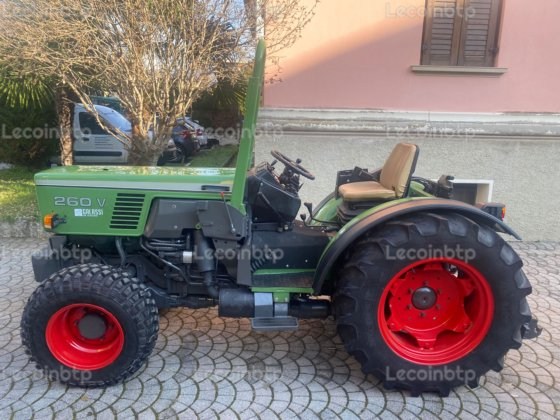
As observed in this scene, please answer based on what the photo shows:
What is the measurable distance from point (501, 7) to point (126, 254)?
5101mm

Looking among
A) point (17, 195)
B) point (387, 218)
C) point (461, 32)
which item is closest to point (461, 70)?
point (461, 32)

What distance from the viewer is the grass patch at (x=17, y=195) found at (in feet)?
18.9

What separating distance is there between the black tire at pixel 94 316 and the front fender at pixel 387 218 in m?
1.09

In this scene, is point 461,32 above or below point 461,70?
above

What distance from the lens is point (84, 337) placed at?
2.79 meters

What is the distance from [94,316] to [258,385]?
1077 millimetres

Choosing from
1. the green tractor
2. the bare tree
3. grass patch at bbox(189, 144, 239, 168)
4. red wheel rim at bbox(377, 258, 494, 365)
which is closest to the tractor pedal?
the green tractor

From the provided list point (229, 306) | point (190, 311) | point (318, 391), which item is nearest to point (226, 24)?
point (190, 311)

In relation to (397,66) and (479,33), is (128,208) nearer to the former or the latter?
(397,66)

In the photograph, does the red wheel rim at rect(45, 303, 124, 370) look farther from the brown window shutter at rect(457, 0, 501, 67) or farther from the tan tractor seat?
the brown window shutter at rect(457, 0, 501, 67)

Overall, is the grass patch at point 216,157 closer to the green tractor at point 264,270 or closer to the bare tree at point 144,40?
the bare tree at point 144,40

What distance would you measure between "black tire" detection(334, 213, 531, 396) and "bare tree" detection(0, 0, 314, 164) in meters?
3.66

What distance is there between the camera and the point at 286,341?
3.29 m

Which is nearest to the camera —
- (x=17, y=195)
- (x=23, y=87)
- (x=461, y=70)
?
(x=461, y=70)
